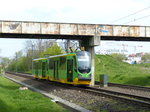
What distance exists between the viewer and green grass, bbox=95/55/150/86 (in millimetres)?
32013

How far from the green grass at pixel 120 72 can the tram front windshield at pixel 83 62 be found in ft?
25.8

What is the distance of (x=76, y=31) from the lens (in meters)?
28.0

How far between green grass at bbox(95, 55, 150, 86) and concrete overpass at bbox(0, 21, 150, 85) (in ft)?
16.1

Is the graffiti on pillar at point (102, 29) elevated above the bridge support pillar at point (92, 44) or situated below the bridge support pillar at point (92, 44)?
above

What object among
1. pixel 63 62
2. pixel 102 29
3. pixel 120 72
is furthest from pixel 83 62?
pixel 120 72

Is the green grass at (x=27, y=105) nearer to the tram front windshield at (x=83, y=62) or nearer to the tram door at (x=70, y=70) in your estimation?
the tram front windshield at (x=83, y=62)

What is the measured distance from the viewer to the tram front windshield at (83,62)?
24.5 meters

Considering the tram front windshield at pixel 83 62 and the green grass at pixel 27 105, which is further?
the tram front windshield at pixel 83 62

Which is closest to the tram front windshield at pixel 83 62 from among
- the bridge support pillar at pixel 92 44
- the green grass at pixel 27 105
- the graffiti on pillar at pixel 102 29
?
the bridge support pillar at pixel 92 44

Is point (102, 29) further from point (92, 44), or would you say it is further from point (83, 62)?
point (83, 62)

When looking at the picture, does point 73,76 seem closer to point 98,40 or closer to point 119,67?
point 98,40

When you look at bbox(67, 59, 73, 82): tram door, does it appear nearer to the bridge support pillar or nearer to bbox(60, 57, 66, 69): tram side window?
bbox(60, 57, 66, 69): tram side window

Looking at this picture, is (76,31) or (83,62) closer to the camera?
(83,62)

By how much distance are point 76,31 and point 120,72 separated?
84.1ft
